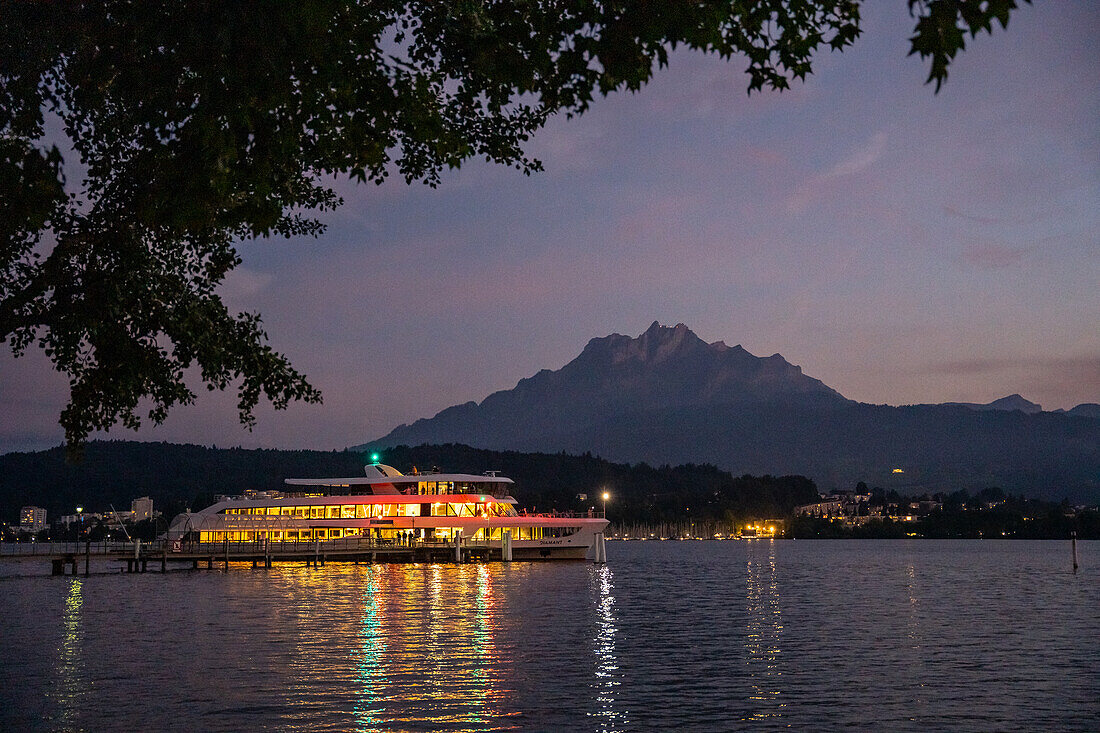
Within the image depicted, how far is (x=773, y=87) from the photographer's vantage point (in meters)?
9.24

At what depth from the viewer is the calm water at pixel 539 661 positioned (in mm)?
20516

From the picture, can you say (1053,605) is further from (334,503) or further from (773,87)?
(334,503)

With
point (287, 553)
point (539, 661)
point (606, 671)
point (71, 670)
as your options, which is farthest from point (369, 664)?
point (287, 553)

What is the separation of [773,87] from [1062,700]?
19182 mm

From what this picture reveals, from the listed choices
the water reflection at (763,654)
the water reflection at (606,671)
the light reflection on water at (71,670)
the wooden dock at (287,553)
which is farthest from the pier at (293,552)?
the water reflection at (606,671)

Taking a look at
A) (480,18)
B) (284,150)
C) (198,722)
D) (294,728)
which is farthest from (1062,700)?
(284,150)

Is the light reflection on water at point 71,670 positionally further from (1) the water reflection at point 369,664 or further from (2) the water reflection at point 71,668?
(1) the water reflection at point 369,664

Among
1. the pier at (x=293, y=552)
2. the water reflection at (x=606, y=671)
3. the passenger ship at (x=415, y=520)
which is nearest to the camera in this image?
the water reflection at (x=606, y=671)

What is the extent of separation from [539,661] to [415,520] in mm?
68376

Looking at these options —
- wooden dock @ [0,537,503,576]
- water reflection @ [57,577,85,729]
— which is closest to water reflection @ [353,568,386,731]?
water reflection @ [57,577,85,729]

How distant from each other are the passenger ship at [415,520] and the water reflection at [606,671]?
4164 centimetres

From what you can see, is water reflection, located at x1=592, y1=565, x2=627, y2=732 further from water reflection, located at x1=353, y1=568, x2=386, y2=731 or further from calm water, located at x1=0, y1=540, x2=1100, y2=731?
water reflection, located at x1=353, y1=568, x2=386, y2=731

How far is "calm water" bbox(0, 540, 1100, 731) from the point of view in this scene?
20.5m

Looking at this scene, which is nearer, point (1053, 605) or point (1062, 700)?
point (1062, 700)
